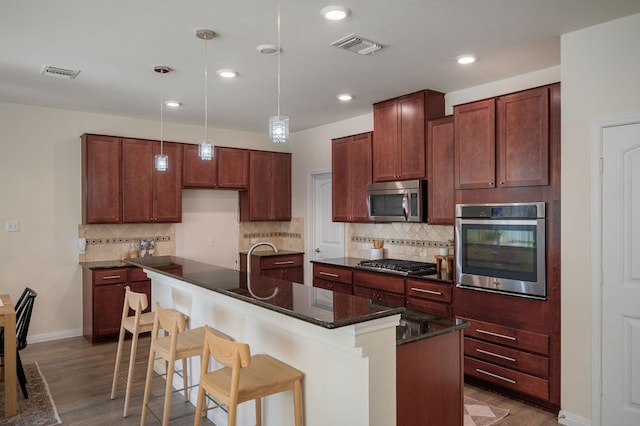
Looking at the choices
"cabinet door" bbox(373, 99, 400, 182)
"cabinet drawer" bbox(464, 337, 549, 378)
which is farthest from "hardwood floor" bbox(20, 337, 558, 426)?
"cabinet door" bbox(373, 99, 400, 182)

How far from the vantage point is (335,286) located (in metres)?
5.12

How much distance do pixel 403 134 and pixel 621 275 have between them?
8.01ft

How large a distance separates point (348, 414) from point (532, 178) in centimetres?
231

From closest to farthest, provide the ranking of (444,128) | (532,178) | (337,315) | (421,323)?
(337,315), (421,323), (532,178), (444,128)

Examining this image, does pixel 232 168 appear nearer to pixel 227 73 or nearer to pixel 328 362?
pixel 227 73

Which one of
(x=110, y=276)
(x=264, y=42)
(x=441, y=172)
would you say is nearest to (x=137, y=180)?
(x=110, y=276)

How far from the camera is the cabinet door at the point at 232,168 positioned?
6.22 metres

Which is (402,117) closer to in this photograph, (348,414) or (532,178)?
(532,178)

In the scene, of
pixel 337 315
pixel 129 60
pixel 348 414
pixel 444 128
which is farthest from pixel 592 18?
pixel 129 60

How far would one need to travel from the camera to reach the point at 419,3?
2.62m

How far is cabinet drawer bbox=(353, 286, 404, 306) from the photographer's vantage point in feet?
14.3

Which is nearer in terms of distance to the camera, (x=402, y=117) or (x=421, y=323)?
(x=421, y=323)

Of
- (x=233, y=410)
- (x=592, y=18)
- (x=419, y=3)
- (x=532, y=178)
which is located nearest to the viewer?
(x=233, y=410)

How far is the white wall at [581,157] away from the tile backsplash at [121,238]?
4751 mm
